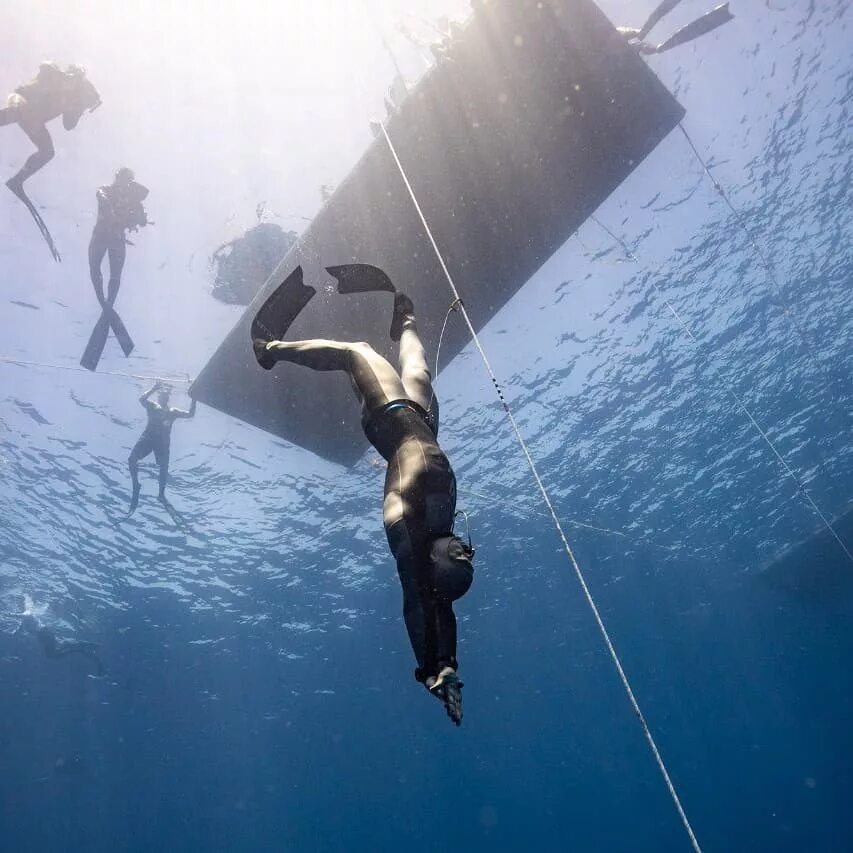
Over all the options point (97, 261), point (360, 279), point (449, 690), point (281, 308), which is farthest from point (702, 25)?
point (97, 261)

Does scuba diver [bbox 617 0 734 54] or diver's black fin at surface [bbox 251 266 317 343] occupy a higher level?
scuba diver [bbox 617 0 734 54]

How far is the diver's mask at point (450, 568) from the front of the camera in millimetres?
2781

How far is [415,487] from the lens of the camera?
3137 millimetres

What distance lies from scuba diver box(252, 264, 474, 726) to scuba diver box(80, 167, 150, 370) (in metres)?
6.53

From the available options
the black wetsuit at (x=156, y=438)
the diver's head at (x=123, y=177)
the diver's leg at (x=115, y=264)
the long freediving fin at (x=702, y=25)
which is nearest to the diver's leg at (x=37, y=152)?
the diver's head at (x=123, y=177)

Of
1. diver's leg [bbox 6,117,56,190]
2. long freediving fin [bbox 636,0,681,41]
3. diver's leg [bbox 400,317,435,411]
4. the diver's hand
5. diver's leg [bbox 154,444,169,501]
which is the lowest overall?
the diver's hand

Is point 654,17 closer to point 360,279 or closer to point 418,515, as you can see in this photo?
point 360,279

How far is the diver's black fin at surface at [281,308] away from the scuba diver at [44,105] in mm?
5259

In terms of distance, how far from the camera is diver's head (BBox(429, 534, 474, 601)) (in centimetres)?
278

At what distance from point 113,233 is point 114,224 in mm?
212

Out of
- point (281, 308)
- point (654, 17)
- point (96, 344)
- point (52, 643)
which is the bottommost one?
point (281, 308)

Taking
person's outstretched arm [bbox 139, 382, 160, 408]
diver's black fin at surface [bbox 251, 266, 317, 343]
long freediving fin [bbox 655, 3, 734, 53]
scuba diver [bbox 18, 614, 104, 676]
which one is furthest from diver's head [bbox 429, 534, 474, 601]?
scuba diver [bbox 18, 614, 104, 676]

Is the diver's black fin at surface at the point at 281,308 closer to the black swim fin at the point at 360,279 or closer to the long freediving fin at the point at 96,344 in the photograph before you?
the black swim fin at the point at 360,279

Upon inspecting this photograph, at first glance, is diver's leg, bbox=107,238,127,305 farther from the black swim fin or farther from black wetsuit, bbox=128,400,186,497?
the black swim fin
